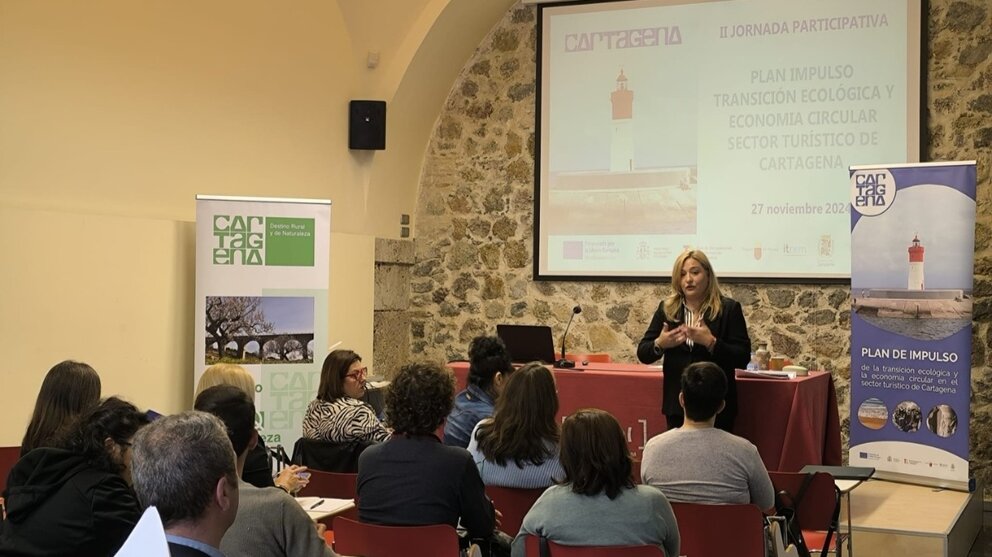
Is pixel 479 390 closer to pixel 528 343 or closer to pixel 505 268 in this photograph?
pixel 528 343

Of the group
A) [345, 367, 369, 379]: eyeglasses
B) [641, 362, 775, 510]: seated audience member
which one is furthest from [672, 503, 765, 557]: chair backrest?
[345, 367, 369, 379]: eyeglasses

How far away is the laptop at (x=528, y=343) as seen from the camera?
258 inches

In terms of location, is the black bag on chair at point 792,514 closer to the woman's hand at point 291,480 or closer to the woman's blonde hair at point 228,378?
the woman's hand at point 291,480

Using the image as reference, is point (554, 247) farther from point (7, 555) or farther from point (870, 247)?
point (7, 555)

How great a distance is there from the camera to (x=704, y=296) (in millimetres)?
5406

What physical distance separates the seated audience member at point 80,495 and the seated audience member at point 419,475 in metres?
0.85

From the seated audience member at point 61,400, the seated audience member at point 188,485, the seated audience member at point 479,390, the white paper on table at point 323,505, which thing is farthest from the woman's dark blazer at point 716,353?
the seated audience member at point 188,485

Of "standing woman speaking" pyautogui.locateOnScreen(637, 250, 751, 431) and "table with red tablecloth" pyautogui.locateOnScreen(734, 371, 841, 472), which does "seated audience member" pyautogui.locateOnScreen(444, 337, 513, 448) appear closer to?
"standing woman speaking" pyautogui.locateOnScreen(637, 250, 751, 431)

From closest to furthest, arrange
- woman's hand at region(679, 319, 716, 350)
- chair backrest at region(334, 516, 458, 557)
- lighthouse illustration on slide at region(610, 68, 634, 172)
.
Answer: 1. chair backrest at region(334, 516, 458, 557)
2. woman's hand at region(679, 319, 716, 350)
3. lighthouse illustration on slide at region(610, 68, 634, 172)

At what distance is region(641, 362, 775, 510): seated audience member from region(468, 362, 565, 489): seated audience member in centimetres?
35

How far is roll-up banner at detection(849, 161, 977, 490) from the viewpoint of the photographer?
646 centimetres

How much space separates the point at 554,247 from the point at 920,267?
9.85 ft

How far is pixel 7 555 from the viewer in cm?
278

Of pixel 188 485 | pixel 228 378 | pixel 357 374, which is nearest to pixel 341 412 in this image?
pixel 357 374
